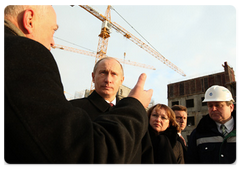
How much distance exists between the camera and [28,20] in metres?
1.06

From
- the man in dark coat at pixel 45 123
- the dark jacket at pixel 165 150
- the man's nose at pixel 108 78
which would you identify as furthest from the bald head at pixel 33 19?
the dark jacket at pixel 165 150

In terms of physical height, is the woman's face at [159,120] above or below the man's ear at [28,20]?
below

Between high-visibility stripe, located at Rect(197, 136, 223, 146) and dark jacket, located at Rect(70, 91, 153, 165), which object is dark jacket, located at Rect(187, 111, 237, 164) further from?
dark jacket, located at Rect(70, 91, 153, 165)

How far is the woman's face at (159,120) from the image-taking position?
296 cm

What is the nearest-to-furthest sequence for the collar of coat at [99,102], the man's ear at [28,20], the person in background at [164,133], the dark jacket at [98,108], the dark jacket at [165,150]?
1. the man's ear at [28,20]
2. the dark jacket at [98,108]
3. the collar of coat at [99,102]
4. the dark jacket at [165,150]
5. the person in background at [164,133]

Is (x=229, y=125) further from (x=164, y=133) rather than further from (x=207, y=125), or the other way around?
(x=164, y=133)

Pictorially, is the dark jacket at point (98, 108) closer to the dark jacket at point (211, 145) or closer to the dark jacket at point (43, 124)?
the dark jacket at point (43, 124)

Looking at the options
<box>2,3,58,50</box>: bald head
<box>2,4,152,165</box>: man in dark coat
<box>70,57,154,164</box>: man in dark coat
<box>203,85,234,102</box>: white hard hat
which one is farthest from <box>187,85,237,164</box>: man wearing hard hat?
<box>2,3,58,50</box>: bald head

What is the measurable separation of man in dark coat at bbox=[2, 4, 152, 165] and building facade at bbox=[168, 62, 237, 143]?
2713 centimetres

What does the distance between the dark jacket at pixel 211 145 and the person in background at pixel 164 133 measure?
34 centimetres

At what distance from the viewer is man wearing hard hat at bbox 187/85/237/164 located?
9.12 feet

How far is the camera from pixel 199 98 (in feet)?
91.6

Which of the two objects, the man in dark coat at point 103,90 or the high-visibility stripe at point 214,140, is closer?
the man in dark coat at point 103,90

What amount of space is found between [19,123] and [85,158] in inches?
11.8
